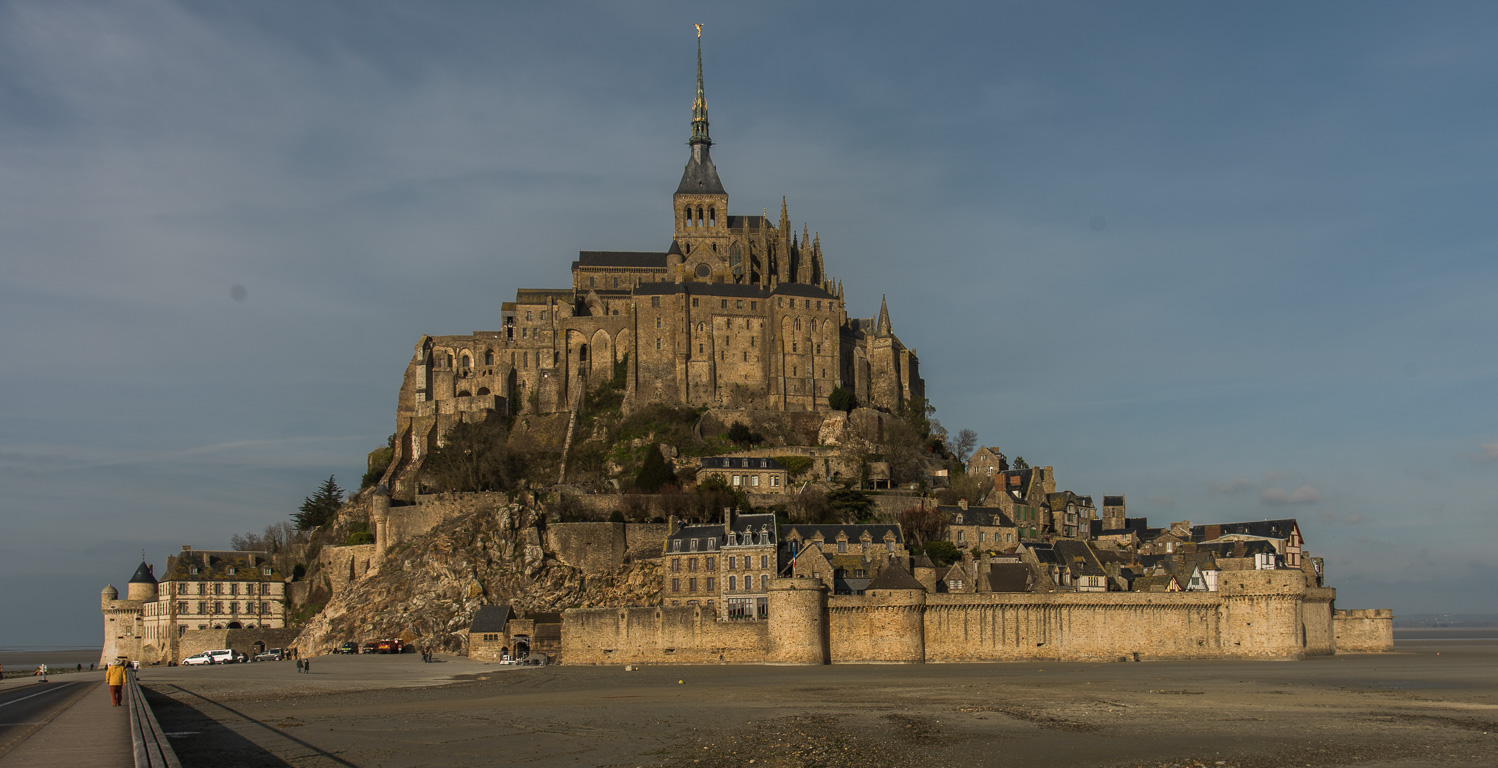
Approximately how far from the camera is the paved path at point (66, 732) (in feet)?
61.7

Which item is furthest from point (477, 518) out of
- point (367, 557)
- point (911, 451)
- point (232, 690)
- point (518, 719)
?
point (518, 719)

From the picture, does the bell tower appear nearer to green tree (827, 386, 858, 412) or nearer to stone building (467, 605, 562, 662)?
green tree (827, 386, 858, 412)

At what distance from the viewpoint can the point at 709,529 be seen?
57.3 meters

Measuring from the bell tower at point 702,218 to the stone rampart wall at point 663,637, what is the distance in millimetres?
40631

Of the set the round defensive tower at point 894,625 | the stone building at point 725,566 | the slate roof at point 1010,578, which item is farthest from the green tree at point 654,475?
the slate roof at point 1010,578

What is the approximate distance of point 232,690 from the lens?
4238 cm

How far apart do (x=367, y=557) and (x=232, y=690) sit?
83.1 ft

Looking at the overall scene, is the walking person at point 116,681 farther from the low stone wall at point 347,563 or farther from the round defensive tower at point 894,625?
the low stone wall at point 347,563

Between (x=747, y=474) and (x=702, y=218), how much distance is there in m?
27.9

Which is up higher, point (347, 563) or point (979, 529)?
point (979, 529)

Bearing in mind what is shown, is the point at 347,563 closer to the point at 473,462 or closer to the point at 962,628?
the point at 473,462

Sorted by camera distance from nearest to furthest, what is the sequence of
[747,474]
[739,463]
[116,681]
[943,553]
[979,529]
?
[116,681] → [943,553] → [979,529] → [747,474] → [739,463]

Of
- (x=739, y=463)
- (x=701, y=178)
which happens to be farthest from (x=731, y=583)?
(x=701, y=178)

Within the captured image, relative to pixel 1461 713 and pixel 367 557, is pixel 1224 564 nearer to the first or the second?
pixel 1461 713
